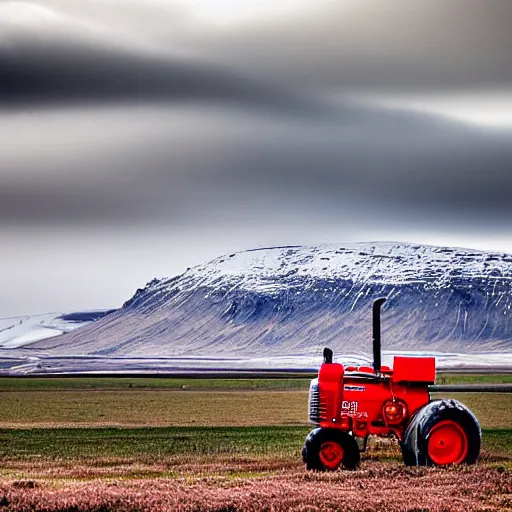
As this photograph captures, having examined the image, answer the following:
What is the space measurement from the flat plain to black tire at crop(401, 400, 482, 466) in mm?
618

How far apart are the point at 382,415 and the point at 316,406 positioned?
A: 1442 millimetres

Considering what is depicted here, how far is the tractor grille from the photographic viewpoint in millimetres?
23391

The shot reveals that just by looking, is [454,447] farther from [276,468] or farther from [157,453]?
[157,453]

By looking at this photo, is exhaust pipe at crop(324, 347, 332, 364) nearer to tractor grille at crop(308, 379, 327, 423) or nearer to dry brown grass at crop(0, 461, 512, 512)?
tractor grille at crop(308, 379, 327, 423)

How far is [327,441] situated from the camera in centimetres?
2305

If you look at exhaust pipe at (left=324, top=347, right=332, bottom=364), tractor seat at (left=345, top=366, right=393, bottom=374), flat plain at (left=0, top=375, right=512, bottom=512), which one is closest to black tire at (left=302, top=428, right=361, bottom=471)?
flat plain at (left=0, top=375, right=512, bottom=512)

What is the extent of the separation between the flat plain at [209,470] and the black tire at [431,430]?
618 millimetres

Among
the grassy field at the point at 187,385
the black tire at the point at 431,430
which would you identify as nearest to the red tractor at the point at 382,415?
the black tire at the point at 431,430

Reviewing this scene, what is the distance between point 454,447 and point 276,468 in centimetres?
429

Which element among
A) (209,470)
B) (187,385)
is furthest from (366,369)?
(187,385)

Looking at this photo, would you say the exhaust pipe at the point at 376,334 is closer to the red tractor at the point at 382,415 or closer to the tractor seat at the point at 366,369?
the red tractor at the point at 382,415

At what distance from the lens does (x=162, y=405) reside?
65688mm

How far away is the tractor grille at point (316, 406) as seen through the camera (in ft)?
76.7

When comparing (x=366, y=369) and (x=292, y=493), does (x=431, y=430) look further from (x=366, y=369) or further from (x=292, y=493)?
(x=292, y=493)
